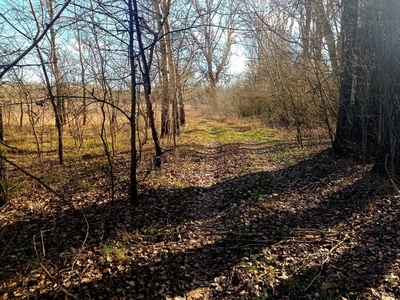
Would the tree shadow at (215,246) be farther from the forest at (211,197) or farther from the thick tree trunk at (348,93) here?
the thick tree trunk at (348,93)

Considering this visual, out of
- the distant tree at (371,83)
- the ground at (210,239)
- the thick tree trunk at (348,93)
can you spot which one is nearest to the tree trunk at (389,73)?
the distant tree at (371,83)

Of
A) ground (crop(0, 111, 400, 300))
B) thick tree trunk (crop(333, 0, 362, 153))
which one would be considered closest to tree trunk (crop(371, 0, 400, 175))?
ground (crop(0, 111, 400, 300))

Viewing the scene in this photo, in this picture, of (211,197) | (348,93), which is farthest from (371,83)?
(211,197)

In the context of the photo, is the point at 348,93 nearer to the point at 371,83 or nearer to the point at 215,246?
the point at 371,83

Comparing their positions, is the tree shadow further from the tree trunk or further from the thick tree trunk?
the thick tree trunk

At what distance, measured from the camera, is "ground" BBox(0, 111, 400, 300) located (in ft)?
11.1

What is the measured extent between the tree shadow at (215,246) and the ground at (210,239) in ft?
0.05

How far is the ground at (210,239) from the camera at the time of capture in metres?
3.38

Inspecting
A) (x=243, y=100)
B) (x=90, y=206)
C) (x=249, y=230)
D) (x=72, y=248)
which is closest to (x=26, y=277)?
(x=72, y=248)

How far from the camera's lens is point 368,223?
4699 millimetres

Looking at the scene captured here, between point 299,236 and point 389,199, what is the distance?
2.14 meters

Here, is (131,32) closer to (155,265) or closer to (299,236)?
(155,265)

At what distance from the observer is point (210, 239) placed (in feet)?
14.9

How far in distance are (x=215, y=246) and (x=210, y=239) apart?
220 millimetres
